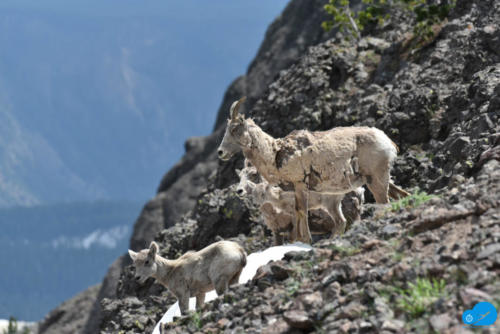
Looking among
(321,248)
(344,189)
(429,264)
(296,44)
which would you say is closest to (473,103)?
(344,189)

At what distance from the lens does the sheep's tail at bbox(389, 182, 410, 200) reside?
16344 millimetres

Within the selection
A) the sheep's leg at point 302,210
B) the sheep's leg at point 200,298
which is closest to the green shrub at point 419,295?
the sheep's leg at point 200,298

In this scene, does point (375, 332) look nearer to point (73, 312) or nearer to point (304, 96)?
point (304, 96)

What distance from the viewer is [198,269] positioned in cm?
1333

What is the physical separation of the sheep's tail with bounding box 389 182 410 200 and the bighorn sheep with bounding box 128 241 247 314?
4685mm

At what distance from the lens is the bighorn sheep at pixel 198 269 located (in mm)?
12961

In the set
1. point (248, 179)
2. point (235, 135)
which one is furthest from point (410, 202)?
point (248, 179)

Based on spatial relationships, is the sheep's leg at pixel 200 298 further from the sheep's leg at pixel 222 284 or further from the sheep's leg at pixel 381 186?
the sheep's leg at pixel 381 186

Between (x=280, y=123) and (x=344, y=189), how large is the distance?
1730 cm

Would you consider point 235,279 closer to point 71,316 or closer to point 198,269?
point 198,269

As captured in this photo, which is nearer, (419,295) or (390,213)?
(419,295)

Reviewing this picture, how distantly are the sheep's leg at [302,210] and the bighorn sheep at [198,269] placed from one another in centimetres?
Result: 294

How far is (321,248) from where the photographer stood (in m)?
12.0

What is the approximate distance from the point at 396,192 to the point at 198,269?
524 centimetres
